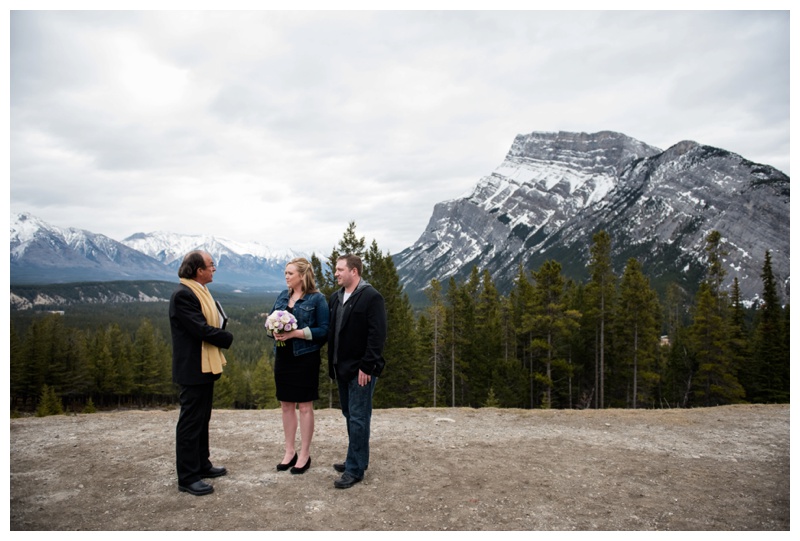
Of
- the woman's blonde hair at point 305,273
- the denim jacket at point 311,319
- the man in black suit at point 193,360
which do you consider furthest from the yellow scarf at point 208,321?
the woman's blonde hair at point 305,273

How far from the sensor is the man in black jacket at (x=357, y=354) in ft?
17.9

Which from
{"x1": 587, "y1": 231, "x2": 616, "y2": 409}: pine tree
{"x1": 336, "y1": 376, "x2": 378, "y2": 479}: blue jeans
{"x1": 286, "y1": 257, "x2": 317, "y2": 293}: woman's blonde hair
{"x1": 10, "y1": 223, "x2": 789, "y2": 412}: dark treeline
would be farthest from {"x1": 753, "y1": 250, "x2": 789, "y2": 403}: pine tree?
{"x1": 286, "y1": 257, "x2": 317, "y2": 293}: woman's blonde hair

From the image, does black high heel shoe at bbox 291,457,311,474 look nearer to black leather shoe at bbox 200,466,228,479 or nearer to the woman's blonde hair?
A: black leather shoe at bbox 200,466,228,479

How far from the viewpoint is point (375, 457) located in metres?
6.74

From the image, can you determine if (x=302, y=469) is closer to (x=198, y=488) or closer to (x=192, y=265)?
(x=198, y=488)

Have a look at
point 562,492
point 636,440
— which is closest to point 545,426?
point 636,440

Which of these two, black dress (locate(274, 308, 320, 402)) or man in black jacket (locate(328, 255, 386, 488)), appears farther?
black dress (locate(274, 308, 320, 402))

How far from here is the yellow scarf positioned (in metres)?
5.39

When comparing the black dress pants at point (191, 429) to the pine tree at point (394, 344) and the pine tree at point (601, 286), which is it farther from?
the pine tree at point (601, 286)

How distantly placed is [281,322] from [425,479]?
2776 millimetres

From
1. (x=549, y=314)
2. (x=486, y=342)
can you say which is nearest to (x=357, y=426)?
(x=549, y=314)

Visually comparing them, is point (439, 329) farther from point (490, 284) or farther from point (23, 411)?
point (23, 411)

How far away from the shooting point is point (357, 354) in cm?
559
